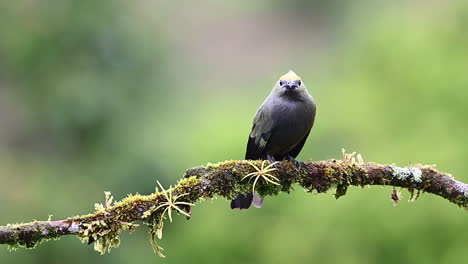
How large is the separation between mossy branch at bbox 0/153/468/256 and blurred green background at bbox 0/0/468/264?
395cm

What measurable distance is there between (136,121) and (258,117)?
4.46 meters

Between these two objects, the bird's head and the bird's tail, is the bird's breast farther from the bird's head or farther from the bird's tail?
the bird's tail

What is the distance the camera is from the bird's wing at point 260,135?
17.8ft

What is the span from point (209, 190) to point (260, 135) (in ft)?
5.28

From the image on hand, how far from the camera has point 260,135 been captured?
5.48 m

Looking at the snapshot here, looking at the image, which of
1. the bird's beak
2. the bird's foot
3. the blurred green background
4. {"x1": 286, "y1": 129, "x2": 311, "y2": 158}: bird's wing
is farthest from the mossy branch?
the blurred green background

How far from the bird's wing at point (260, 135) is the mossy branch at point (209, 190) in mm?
831

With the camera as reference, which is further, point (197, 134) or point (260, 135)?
point (197, 134)

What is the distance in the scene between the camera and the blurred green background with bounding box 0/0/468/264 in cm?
830

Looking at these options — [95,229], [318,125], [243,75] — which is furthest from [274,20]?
[95,229]

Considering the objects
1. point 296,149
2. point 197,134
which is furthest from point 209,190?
point 197,134

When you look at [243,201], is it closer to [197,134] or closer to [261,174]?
[261,174]

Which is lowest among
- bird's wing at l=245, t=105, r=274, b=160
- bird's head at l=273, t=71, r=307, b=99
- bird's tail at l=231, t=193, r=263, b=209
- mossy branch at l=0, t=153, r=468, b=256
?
mossy branch at l=0, t=153, r=468, b=256

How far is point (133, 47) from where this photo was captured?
372 inches
